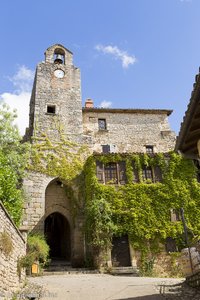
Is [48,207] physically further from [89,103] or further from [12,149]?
[89,103]

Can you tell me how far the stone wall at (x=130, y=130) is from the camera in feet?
78.4

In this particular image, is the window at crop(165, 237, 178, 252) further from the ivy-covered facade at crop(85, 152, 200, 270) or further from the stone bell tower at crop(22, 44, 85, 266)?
the stone bell tower at crop(22, 44, 85, 266)

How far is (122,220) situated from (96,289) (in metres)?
6.69

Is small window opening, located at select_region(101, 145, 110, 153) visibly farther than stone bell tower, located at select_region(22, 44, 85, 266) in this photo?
Yes

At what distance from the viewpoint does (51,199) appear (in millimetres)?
19203

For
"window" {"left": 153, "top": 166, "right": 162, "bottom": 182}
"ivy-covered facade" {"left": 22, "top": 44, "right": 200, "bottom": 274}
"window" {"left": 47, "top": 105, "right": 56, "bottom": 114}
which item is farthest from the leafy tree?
"window" {"left": 153, "top": 166, "right": 162, "bottom": 182}

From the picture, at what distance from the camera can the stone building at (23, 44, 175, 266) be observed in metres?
18.2

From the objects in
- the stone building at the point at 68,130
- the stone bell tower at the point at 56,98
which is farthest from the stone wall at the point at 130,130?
the stone bell tower at the point at 56,98

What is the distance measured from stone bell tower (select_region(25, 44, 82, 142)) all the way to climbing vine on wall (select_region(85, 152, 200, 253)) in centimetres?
455

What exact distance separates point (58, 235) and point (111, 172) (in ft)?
25.6

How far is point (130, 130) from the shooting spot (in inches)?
971

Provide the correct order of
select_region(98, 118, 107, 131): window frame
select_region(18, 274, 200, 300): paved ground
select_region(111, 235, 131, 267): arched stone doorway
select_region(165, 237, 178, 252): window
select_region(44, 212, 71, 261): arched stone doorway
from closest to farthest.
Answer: select_region(18, 274, 200, 300): paved ground
select_region(111, 235, 131, 267): arched stone doorway
select_region(165, 237, 178, 252): window
select_region(44, 212, 71, 261): arched stone doorway
select_region(98, 118, 107, 131): window frame

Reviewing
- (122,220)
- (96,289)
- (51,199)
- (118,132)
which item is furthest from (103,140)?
(96,289)

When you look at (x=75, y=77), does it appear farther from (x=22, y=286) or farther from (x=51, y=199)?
(x=22, y=286)
